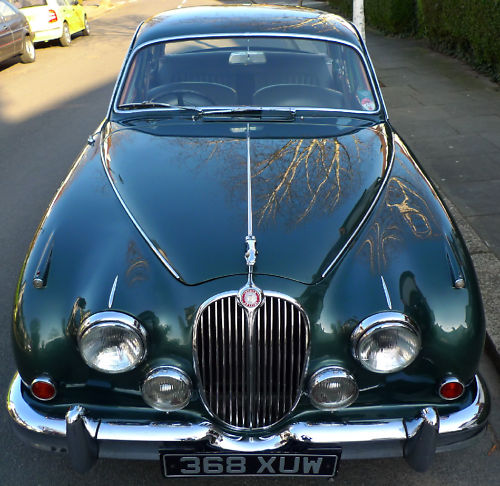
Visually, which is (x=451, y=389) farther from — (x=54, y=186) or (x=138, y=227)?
(x=54, y=186)

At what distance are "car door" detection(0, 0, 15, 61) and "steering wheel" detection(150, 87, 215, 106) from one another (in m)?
9.63

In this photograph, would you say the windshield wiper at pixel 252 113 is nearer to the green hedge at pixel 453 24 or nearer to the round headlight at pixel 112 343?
the round headlight at pixel 112 343

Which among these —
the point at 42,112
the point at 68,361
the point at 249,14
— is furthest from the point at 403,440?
the point at 42,112

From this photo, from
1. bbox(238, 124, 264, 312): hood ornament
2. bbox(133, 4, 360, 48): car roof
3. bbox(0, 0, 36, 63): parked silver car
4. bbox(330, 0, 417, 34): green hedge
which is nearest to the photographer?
bbox(238, 124, 264, 312): hood ornament

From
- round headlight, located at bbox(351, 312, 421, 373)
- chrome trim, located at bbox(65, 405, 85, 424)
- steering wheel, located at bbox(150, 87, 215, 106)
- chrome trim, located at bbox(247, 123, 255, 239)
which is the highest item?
steering wheel, located at bbox(150, 87, 215, 106)

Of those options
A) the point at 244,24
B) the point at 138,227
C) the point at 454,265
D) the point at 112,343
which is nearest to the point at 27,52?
the point at 244,24

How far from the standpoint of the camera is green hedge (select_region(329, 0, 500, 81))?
32.0 ft

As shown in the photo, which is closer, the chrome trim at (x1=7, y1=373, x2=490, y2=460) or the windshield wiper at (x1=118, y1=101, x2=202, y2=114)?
the chrome trim at (x1=7, y1=373, x2=490, y2=460)

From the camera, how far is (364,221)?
2736 mm

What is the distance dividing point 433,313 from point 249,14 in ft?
9.35

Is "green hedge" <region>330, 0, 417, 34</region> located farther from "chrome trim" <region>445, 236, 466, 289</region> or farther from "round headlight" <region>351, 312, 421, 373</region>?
"round headlight" <region>351, 312, 421, 373</region>

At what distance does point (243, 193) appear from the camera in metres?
2.86

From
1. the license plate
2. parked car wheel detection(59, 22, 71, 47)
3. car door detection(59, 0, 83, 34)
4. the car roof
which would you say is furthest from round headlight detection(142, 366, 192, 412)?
Answer: car door detection(59, 0, 83, 34)

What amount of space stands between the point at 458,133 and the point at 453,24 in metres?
4.77
